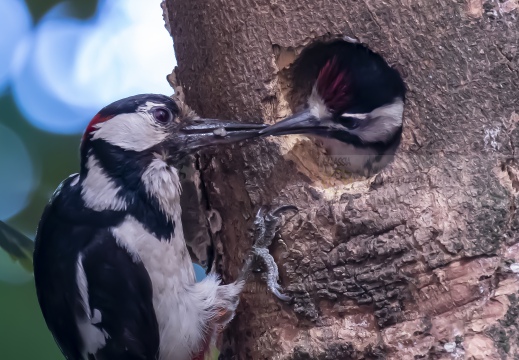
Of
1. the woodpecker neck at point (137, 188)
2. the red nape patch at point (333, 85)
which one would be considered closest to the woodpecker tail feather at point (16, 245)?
the woodpecker neck at point (137, 188)

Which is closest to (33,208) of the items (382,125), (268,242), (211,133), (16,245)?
(16,245)

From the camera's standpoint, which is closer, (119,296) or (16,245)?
(119,296)

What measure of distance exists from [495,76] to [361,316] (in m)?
0.72

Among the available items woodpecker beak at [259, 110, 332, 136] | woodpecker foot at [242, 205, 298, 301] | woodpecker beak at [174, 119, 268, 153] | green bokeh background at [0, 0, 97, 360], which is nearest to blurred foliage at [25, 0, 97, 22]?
green bokeh background at [0, 0, 97, 360]

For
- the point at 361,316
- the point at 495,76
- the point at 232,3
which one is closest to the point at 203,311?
the point at 361,316

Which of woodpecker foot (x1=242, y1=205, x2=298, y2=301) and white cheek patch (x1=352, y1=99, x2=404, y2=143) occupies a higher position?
white cheek patch (x1=352, y1=99, x2=404, y2=143)

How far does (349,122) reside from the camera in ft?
7.72

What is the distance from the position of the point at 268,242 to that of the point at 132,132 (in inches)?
20.3

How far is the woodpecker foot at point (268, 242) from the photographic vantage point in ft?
5.92

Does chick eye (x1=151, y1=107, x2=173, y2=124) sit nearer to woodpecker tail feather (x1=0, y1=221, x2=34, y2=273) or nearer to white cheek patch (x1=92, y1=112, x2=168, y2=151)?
white cheek patch (x1=92, y1=112, x2=168, y2=151)

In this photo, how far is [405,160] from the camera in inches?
68.9

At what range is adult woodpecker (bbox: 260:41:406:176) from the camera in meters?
2.01

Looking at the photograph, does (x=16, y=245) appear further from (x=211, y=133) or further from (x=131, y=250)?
(x=211, y=133)

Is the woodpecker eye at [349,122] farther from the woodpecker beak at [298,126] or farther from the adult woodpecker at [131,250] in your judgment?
the adult woodpecker at [131,250]
